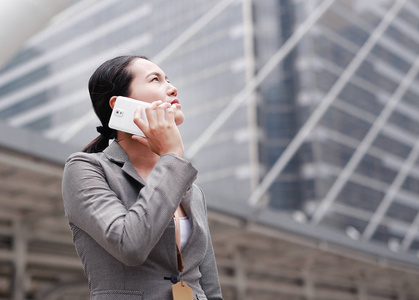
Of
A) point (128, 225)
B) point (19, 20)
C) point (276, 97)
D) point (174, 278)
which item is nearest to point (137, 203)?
point (128, 225)

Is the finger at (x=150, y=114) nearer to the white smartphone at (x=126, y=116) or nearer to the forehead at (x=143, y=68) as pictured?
the white smartphone at (x=126, y=116)

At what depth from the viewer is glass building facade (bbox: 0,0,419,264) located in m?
69.9

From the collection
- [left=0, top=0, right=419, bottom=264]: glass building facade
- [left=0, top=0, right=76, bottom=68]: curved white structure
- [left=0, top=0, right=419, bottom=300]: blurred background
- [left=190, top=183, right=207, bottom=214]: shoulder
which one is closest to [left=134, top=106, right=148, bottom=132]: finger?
[left=190, top=183, right=207, bottom=214]: shoulder

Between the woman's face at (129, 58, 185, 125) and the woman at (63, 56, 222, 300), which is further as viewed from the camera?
the woman's face at (129, 58, 185, 125)

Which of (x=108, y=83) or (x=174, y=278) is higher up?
(x=108, y=83)

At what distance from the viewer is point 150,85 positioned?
→ 5.32ft

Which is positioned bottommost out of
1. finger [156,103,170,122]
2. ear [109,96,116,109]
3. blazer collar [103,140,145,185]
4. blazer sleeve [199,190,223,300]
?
blazer sleeve [199,190,223,300]

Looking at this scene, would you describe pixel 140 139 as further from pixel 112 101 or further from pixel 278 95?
pixel 278 95

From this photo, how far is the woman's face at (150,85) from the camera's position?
5.21 ft

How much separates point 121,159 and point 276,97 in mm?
81690

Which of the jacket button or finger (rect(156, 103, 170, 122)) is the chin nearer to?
finger (rect(156, 103, 170, 122))

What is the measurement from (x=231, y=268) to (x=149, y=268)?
14.2 metres

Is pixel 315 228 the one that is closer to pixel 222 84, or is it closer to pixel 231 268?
pixel 231 268

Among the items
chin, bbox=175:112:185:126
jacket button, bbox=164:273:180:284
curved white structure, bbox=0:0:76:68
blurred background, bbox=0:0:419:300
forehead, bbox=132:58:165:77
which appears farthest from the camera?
blurred background, bbox=0:0:419:300
